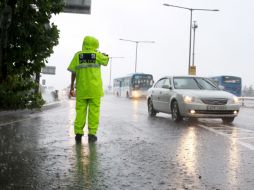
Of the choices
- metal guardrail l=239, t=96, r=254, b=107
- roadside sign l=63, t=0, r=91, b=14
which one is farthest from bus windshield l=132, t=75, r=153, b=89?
roadside sign l=63, t=0, r=91, b=14

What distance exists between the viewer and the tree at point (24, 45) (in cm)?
1381

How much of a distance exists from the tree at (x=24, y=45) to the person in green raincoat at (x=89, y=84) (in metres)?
5.86

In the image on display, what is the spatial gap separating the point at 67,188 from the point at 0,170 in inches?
45.0

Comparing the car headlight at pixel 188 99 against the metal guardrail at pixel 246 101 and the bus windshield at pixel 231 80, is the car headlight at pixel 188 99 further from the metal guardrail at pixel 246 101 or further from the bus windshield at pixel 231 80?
the bus windshield at pixel 231 80

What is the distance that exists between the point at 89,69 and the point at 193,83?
23.3ft

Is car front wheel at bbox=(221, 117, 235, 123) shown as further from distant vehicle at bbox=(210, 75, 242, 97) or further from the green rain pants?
distant vehicle at bbox=(210, 75, 242, 97)

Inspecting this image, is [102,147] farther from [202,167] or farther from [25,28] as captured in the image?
[25,28]

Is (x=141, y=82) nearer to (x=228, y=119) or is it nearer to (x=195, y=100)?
(x=228, y=119)

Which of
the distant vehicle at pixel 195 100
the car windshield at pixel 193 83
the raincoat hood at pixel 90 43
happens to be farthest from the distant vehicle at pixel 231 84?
the raincoat hood at pixel 90 43

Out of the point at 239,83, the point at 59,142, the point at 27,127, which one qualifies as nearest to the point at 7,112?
the point at 27,127

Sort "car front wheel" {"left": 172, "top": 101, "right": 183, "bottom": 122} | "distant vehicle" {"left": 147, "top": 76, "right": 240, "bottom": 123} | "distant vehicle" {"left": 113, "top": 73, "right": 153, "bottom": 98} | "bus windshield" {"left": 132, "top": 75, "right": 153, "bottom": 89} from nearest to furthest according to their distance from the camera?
1. "distant vehicle" {"left": 147, "top": 76, "right": 240, "bottom": 123}
2. "car front wheel" {"left": 172, "top": 101, "right": 183, "bottom": 122}
3. "distant vehicle" {"left": 113, "top": 73, "right": 153, "bottom": 98}
4. "bus windshield" {"left": 132, "top": 75, "right": 153, "bottom": 89}

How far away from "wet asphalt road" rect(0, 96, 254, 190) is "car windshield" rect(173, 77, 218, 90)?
16.4 ft

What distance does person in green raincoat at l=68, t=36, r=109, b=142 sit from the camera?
8.18 m

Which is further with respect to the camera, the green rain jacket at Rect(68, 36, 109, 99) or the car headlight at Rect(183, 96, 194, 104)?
the car headlight at Rect(183, 96, 194, 104)
